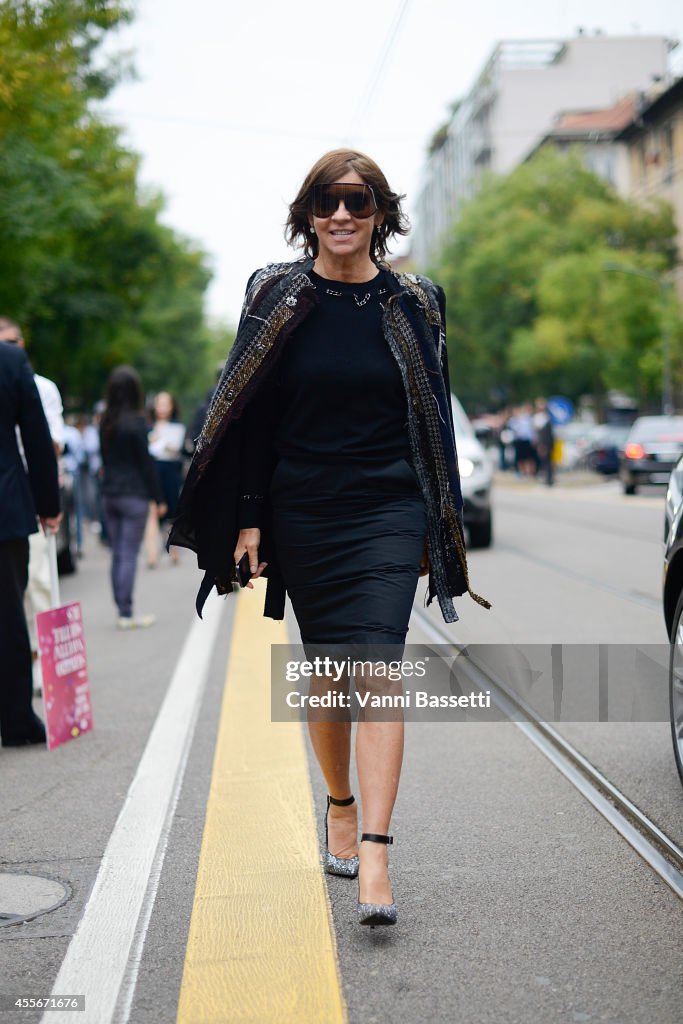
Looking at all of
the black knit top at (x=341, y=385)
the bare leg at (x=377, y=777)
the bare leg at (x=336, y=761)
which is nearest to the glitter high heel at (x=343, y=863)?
the bare leg at (x=336, y=761)

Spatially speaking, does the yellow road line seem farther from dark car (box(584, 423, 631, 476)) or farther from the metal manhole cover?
dark car (box(584, 423, 631, 476))

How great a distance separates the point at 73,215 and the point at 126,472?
1598cm

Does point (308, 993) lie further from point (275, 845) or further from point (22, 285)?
point (22, 285)

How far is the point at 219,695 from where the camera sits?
23.0ft

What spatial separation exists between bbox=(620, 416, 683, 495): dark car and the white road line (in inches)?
809

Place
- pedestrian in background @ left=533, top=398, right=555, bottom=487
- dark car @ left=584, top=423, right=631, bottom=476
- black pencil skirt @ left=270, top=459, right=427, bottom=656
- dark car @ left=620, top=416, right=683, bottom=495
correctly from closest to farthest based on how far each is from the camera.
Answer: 1. black pencil skirt @ left=270, top=459, right=427, bottom=656
2. dark car @ left=620, top=416, right=683, bottom=495
3. pedestrian in background @ left=533, top=398, right=555, bottom=487
4. dark car @ left=584, top=423, right=631, bottom=476

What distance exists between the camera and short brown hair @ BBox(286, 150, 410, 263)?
3.75m

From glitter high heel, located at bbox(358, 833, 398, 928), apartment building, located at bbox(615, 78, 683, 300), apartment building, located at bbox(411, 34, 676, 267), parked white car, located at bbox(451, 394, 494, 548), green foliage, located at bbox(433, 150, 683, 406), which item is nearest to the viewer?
glitter high heel, located at bbox(358, 833, 398, 928)

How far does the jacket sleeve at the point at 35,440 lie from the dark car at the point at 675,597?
8.01ft

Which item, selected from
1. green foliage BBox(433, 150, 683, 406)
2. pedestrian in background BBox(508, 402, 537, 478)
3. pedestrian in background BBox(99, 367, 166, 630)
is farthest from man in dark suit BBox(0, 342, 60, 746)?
green foliage BBox(433, 150, 683, 406)

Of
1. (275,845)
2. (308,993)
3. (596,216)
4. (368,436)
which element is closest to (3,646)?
(275,845)

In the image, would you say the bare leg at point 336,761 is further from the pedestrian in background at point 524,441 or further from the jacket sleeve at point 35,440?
the pedestrian in background at point 524,441

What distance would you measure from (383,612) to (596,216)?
49.7 metres

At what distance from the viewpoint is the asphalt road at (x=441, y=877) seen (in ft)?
10.2
